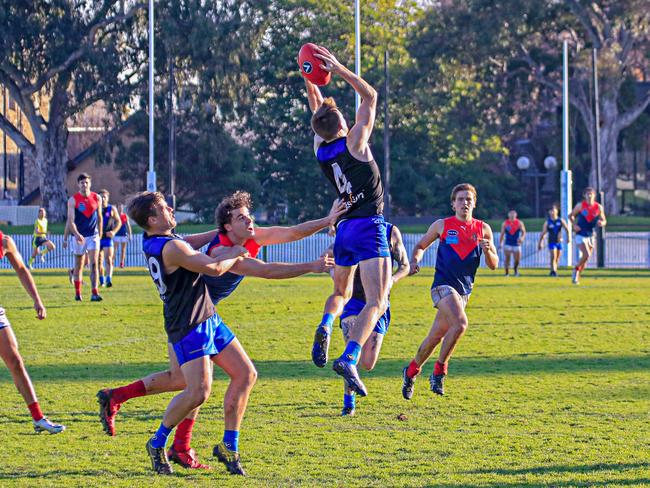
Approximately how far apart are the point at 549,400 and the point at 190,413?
3.90 metres

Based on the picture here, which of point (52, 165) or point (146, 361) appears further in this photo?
point (52, 165)

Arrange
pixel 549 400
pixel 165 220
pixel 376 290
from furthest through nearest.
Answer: pixel 549 400 < pixel 376 290 < pixel 165 220

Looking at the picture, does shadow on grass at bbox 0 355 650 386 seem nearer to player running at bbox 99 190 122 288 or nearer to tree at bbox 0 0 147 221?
player running at bbox 99 190 122 288

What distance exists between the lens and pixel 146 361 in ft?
41.3

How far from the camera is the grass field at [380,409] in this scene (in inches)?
276

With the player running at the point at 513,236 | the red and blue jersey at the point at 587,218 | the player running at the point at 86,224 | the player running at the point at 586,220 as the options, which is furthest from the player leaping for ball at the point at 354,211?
the player running at the point at 513,236

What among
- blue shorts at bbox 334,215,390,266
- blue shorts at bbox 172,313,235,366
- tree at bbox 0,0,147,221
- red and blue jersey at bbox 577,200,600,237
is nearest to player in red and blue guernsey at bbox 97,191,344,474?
blue shorts at bbox 172,313,235,366

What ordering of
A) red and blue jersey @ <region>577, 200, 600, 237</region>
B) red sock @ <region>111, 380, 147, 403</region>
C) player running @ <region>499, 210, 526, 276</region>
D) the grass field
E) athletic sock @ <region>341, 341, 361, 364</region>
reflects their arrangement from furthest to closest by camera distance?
player running @ <region>499, 210, 526, 276</region> < red and blue jersey @ <region>577, 200, 600, 237</region> < athletic sock @ <region>341, 341, 361, 364</region> < red sock @ <region>111, 380, 147, 403</region> < the grass field

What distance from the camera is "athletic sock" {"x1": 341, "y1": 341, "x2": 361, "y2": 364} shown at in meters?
8.05

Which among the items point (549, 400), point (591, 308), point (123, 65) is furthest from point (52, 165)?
point (549, 400)

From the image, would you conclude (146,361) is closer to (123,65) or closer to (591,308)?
(591,308)

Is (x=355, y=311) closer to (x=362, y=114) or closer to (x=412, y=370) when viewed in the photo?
(x=412, y=370)

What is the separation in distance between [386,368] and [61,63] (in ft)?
130

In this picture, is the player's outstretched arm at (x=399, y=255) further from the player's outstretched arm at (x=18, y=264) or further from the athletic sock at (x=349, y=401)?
the player's outstretched arm at (x=18, y=264)
